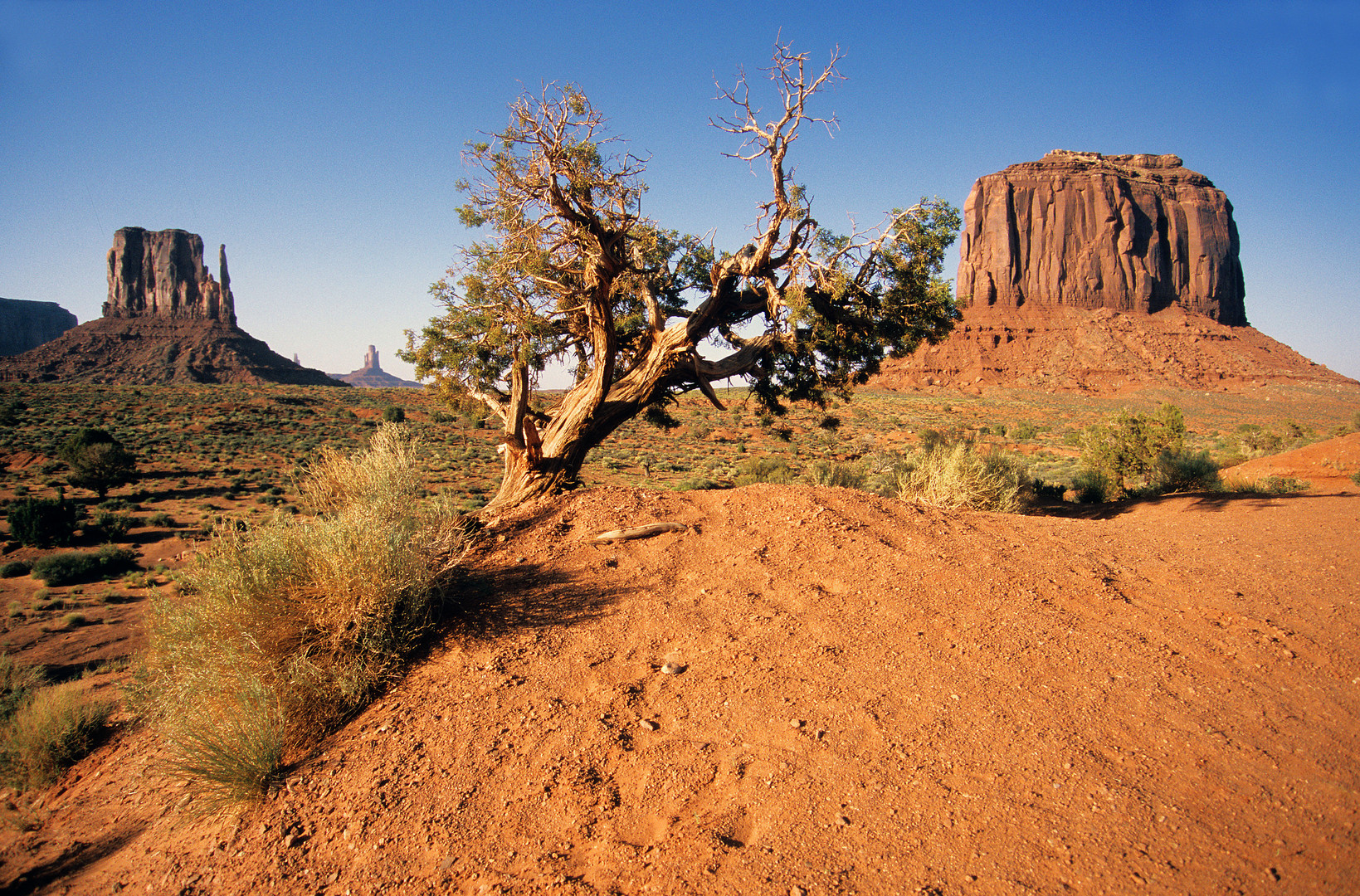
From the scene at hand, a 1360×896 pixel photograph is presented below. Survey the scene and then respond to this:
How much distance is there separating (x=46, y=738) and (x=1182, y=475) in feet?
61.6

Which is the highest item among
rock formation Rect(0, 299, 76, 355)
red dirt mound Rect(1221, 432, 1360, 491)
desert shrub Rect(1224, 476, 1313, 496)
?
rock formation Rect(0, 299, 76, 355)

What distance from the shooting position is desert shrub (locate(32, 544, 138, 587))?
41.6 feet

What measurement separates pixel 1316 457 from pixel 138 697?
21.8 m

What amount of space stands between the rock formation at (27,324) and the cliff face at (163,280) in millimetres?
41767

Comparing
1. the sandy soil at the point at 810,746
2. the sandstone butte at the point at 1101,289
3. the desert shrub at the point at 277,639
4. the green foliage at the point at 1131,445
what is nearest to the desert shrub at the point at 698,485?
the green foliage at the point at 1131,445

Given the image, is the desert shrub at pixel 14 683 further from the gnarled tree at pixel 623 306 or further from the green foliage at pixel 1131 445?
the green foliage at pixel 1131 445

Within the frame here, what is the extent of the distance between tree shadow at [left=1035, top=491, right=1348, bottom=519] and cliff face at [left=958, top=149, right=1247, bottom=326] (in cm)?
8932

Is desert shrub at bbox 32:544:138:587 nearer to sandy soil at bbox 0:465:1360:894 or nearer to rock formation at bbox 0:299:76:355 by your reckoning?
sandy soil at bbox 0:465:1360:894

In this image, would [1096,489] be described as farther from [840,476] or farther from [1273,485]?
[840,476]

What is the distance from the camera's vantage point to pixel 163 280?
97.8m

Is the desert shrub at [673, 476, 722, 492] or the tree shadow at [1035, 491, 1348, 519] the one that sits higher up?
the tree shadow at [1035, 491, 1348, 519]

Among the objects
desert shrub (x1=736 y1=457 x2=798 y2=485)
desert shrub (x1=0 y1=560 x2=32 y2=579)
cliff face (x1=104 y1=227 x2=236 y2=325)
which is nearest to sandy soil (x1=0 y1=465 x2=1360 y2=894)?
desert shrub (x1=736 y1=457 x2=798 y2=485)

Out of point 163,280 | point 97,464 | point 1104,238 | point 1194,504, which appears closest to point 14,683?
point 1194,504

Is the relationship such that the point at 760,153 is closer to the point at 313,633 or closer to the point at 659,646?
the point at 659,646
